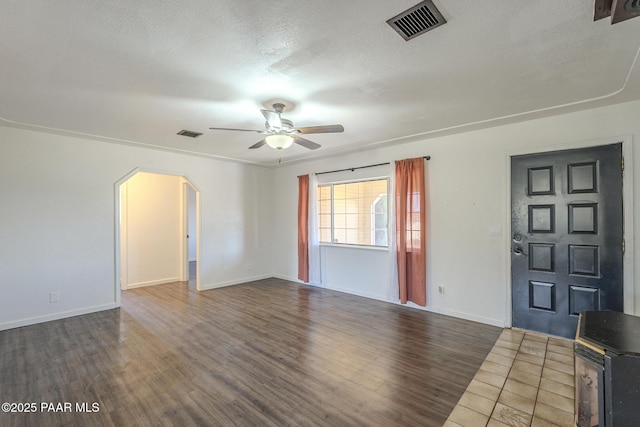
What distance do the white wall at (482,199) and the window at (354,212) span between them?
1.78 ft

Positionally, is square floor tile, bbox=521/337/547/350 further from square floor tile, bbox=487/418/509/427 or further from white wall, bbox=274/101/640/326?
square floor tile, bbox=487/418/509/427

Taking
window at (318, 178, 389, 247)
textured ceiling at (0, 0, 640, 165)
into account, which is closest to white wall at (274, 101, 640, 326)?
textured ceiling at (0, 0, 640, 165)

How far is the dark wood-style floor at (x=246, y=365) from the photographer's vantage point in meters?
2.01

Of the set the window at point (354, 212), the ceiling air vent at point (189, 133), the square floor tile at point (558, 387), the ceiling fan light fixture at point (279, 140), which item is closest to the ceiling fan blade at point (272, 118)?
the ceiling fan light fixture at point (279, 140)

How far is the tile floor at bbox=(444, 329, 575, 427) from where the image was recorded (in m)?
1.95

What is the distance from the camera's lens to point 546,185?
3.27 meters

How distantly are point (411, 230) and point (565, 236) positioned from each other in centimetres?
173

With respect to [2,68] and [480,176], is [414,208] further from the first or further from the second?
[2,68]

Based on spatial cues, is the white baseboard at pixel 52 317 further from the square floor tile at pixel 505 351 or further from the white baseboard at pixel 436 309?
the square floor tile at pixel 505 351

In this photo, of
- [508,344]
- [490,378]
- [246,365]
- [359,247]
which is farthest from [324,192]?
[490,378]

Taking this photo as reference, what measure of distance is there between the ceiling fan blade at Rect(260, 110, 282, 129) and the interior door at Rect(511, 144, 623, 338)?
9.38 ft

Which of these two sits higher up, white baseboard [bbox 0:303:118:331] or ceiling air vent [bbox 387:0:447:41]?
ceiling air vent [bbox 387:0:447:41]

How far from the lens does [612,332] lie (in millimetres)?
1679

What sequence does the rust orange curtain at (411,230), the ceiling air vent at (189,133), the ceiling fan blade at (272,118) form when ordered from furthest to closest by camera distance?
the rust orange curtain at (411,230) < the ceiling air vent at (189,133) < the ceiling fan blade at (272,118)
